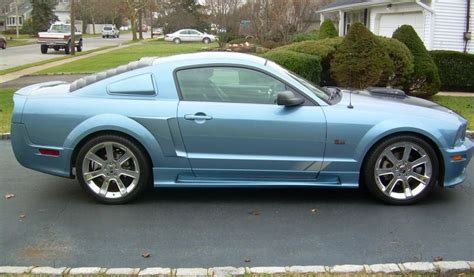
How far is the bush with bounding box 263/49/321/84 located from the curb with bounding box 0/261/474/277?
26.8 ft

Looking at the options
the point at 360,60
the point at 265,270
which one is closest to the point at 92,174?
the point at 265,270

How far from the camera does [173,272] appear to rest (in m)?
3.63

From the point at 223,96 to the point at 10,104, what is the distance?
326 inches

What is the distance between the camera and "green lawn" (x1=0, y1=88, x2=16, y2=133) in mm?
9095

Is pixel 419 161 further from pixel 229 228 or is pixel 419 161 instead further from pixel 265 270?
pixel 265 270

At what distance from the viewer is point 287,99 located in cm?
503

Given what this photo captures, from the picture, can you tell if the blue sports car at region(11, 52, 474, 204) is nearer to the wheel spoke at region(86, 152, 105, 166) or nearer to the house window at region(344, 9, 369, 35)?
the wheel spoke at region(86, 152, 105, 166)

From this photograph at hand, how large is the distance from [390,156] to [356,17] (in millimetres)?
21399

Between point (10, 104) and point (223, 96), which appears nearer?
point (223, 96)

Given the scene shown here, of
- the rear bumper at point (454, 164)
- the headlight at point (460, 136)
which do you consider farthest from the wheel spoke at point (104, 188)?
the headlight at point (460, 136)

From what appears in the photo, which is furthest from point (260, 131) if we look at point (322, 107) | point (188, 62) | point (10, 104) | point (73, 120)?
point (10, 104)

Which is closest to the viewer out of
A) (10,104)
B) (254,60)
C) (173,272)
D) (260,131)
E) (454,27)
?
(173,272)

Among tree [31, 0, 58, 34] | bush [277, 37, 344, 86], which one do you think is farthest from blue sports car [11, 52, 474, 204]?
tree [31, 0, 58, 34]

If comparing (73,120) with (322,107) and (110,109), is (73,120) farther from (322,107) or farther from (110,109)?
(322,107)
